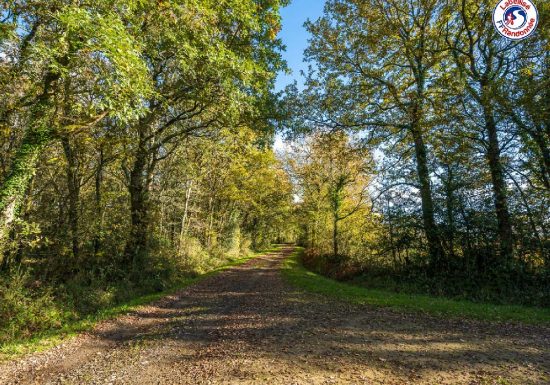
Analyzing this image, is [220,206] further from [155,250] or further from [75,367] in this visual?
[75,367]

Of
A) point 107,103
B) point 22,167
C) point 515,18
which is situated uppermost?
point 515,18

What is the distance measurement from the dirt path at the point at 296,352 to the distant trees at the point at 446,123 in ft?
20.0

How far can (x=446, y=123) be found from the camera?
41.1 ft

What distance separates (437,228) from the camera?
1363 centimetres

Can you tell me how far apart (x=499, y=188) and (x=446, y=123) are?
3385 millimetres

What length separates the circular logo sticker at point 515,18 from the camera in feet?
36.0

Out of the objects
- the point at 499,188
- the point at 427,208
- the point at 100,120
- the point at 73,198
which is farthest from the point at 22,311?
the point at 499,188

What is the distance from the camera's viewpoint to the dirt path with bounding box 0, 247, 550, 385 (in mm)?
4801

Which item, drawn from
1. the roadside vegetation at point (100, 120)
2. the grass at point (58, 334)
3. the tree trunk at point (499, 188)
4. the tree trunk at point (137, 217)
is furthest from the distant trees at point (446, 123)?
the grass at point (58, 334)

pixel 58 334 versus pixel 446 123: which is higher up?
pixel 446 123

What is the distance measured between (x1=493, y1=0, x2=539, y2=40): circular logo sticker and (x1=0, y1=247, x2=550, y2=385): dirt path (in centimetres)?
1086

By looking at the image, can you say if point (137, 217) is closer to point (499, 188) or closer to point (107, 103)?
point (107, 103)

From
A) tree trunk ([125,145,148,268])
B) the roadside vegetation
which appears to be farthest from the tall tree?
tree trunk ([125,145,148,268])

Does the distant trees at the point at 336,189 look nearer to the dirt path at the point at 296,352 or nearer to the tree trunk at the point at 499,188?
the tree trunk at the point at 499,188
